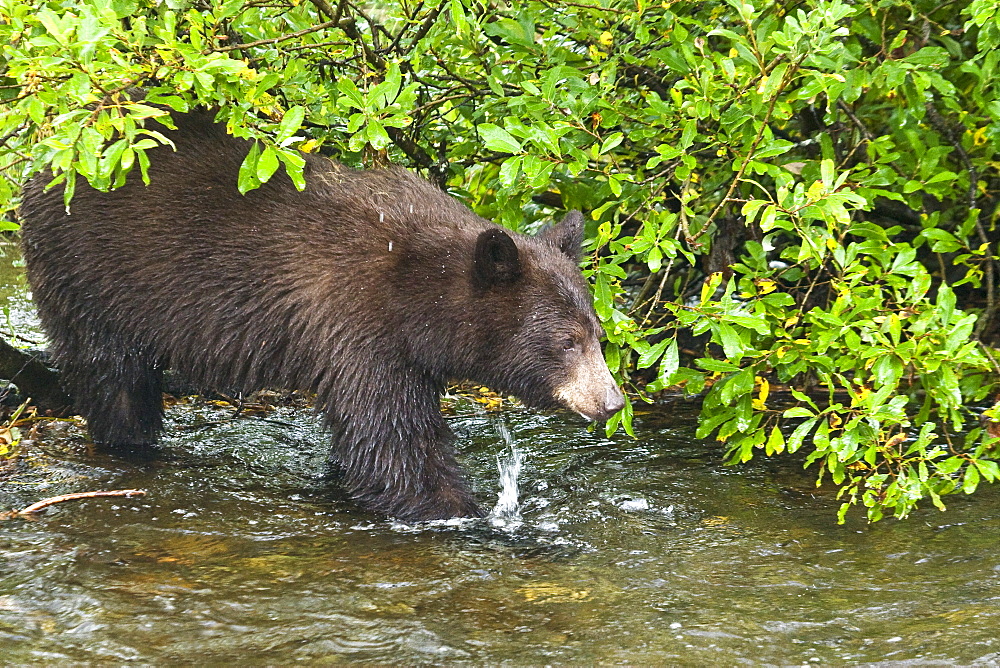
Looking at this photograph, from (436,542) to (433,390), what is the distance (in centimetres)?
97

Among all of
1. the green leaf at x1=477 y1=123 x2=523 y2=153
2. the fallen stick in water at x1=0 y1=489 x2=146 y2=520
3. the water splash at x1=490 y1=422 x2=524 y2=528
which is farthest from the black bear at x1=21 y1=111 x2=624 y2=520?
the fallen stick in water at x1=0 y1=489 x2=146 y2=520

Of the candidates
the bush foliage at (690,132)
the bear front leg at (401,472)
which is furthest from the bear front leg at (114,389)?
the bear front leg at (401,472)

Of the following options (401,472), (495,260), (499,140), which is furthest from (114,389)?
(499,140)

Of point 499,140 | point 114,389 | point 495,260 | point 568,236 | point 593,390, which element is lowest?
point 114,389

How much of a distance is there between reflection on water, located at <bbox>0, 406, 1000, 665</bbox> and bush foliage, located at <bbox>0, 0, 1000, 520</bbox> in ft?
1.34

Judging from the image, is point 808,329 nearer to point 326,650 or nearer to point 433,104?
point 433,104

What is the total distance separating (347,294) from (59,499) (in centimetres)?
190

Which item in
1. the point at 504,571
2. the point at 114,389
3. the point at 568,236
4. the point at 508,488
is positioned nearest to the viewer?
the point at 504,571

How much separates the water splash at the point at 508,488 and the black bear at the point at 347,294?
21 centimetres

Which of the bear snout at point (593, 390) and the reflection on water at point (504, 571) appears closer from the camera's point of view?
the reflection on water at point (504, 571)

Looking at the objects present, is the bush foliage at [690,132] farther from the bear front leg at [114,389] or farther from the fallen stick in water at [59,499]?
the fallen stick in water at [59,499]

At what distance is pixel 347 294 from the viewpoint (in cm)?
619

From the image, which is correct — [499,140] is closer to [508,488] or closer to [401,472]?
[401,472]

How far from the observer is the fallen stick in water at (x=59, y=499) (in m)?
5.70
